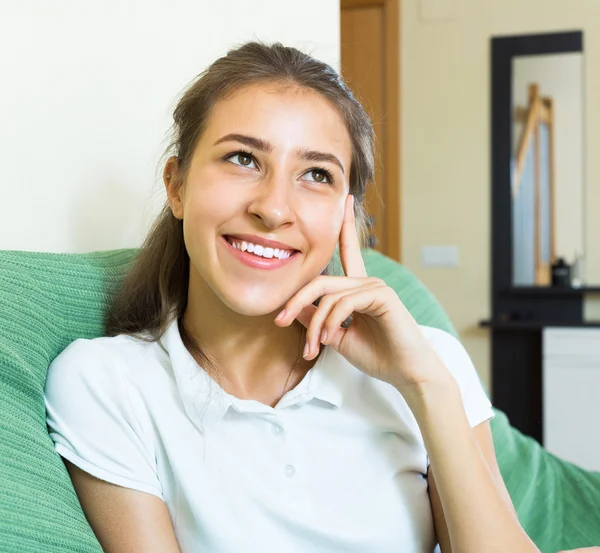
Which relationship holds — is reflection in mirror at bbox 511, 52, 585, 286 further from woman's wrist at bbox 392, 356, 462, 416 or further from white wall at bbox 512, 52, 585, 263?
woman's wrist at bbox 392, 356, 462, 416

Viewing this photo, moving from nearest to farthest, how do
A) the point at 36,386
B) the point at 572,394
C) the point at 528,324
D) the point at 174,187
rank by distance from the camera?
the point at 36,386 → the point at 174,187 → the point at 572,394 → the point at 528,324

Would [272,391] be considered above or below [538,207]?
below

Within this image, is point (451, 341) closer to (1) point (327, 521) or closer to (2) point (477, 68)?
(1) point (327, 521)

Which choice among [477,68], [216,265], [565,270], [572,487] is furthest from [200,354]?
[477,68]

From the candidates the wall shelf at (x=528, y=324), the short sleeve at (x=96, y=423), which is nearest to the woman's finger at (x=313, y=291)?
the short sleeve at (x=96, y=423)

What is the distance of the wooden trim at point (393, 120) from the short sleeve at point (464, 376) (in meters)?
3.16

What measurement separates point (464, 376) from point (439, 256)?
3.19m

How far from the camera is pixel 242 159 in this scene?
1021 mm

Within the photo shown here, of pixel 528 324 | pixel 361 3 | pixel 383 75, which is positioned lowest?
pixel 528 324

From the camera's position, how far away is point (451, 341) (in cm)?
117

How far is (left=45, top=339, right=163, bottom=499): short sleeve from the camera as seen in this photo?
94 cm

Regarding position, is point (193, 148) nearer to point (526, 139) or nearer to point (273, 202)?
point (273, 202)

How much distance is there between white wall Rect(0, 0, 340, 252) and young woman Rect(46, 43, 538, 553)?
0.24 metres

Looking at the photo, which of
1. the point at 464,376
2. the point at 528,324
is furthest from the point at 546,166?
the point at 464,376
